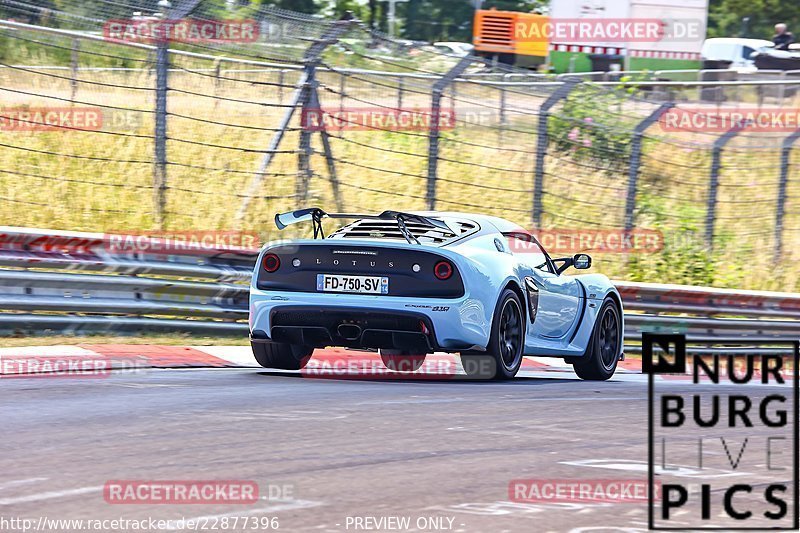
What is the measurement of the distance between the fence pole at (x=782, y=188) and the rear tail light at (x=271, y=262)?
10452mm

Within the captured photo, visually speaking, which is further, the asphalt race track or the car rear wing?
the car rear wing

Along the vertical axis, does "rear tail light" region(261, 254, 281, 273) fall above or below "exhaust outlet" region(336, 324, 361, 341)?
above

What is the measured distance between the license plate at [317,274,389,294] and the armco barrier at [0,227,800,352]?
2.41 metres

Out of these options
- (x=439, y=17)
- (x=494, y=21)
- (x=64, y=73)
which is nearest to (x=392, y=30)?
(x=439, y=17)

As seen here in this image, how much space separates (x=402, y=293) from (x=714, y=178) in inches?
373

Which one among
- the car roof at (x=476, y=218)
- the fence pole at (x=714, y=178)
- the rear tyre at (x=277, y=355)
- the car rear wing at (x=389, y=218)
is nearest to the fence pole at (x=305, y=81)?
the car roof at (x=476, y=218)

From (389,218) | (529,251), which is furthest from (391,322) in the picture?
(529,251)

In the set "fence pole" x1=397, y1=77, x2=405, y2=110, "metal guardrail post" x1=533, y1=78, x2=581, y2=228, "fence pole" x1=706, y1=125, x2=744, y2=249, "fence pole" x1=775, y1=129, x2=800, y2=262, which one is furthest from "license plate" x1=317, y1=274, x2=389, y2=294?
"fence pole" x1=775, y1=129, x2=800, y2=262

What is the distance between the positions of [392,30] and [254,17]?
45446 mm

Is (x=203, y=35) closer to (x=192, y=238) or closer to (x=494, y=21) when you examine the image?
(x=192, y=238)

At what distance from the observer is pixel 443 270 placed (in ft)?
26.0

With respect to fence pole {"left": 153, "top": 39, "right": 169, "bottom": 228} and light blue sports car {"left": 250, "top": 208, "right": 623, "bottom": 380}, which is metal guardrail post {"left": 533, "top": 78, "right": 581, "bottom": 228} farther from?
light blue sports car {"left": 250, "top": 208, "right": 623, "bottom": 380}

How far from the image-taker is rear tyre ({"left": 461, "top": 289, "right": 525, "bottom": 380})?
8141 mm

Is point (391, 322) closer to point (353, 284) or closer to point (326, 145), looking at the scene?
point (353, 284)
